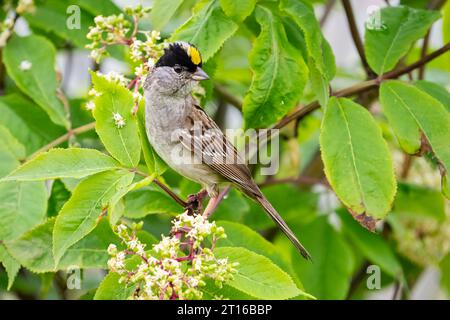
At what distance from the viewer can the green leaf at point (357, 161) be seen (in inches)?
107

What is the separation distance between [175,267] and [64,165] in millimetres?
548

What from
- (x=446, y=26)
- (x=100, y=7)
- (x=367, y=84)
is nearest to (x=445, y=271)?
(x=446, y=26)

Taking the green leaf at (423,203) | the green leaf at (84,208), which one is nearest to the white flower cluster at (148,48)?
the green leaf at (84,208)

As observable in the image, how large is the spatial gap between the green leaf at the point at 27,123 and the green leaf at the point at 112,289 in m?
1.12

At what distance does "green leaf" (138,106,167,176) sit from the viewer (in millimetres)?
2793

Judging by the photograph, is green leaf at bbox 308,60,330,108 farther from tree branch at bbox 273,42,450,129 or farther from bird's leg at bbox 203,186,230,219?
bird's leg at bbox 203,186,230,219

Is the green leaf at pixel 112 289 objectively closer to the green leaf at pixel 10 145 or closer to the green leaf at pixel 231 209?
the green leaf at pixel 10 145

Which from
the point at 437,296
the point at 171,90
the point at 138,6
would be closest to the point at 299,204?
the point at 171,90

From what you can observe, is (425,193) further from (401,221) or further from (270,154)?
(270,154)

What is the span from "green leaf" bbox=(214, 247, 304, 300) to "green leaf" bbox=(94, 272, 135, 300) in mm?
306

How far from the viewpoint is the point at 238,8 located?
2936 millimetres

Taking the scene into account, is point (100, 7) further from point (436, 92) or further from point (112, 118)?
point (436, 92)

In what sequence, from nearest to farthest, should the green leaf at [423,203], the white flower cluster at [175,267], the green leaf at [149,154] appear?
the white flower cluster at [175,267] → the green leaf at [149,154] → the green leaf at [423,203]

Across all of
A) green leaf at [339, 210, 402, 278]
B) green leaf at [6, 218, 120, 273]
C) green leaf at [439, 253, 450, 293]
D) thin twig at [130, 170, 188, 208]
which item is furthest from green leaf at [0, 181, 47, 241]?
green leaf at [439, 253, 450, 293]
